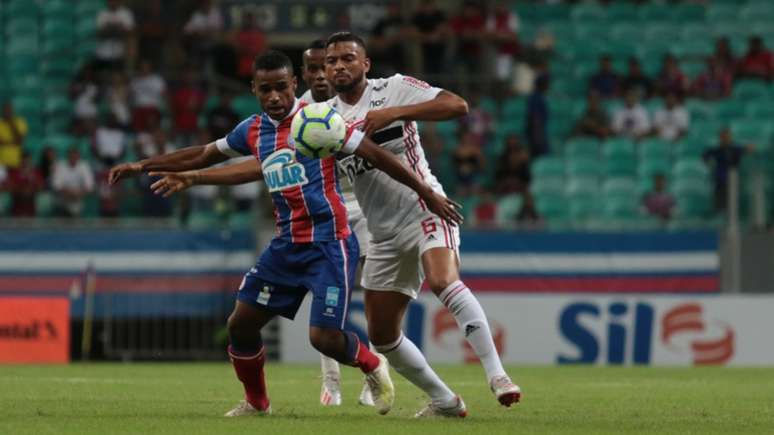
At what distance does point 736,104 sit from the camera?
2461cm

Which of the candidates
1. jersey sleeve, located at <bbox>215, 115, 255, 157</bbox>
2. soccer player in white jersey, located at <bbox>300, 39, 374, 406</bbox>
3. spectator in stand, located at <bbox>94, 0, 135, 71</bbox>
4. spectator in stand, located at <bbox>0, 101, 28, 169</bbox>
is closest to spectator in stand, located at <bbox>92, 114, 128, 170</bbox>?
spectator in stand, located at <bbox>0, 101, 28, 169</bbox>

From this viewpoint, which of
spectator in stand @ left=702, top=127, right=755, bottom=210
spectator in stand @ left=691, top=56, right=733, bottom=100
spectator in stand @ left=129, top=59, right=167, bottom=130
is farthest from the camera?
spectator in stand @ left=691, top=56, right=733, bottom=100

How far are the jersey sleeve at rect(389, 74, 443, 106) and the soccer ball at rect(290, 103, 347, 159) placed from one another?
96 centimetres

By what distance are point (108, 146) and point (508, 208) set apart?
5.64 meters

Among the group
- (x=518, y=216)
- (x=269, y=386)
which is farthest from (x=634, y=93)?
(x=269, y=386)

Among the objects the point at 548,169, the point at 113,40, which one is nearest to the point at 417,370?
the point at 548,169

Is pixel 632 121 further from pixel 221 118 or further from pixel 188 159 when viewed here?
pixel 188 159

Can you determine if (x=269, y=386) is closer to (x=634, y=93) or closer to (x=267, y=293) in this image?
(x=267, y=293)

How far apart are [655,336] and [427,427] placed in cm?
1104

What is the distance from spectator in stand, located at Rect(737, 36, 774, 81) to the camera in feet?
83.0

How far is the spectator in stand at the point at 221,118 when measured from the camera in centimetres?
2266

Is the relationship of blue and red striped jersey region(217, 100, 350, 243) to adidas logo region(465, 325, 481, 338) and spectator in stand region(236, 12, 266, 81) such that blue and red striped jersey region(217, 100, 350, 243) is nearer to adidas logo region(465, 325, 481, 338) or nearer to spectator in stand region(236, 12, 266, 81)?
adidas logo region(465, 325, 481, 338)

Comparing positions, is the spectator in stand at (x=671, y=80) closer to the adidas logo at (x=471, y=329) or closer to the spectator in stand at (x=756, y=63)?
the spectator in stand at (x=756, y=63)

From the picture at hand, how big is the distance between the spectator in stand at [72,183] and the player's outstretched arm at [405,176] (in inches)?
499
